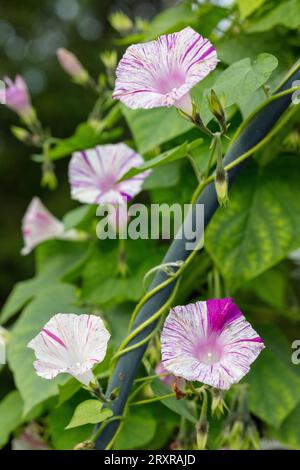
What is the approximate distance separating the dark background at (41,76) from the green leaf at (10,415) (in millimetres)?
2298

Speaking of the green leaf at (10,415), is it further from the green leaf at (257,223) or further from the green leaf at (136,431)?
the green leaf at (257,223)

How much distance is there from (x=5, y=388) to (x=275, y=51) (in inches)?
87.7

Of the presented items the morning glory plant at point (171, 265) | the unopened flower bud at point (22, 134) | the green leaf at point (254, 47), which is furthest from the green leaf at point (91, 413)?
the unopened flower bud at point (22, 134)

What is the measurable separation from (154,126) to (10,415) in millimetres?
352

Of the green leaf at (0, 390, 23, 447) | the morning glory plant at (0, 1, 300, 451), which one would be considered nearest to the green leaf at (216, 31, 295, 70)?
the morning glory plant at (0, 1, 300, 451)

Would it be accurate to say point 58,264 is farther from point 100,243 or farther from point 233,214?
point 233,214

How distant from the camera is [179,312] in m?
0.44

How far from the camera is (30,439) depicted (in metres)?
0.76

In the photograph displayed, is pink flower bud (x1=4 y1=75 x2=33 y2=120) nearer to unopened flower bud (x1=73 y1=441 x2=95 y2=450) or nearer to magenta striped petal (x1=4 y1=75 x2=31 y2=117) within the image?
magenta striped petal (x1=4 y1=75 x2=31 y2=117)

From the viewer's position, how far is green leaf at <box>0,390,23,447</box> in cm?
74

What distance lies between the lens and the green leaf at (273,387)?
0.69m

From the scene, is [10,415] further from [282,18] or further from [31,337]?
[282,18]

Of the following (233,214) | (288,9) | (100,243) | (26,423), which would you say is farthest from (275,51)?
(26,423)

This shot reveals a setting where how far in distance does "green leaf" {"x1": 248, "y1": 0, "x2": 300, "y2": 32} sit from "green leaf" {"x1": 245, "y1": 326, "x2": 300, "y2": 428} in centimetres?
33
